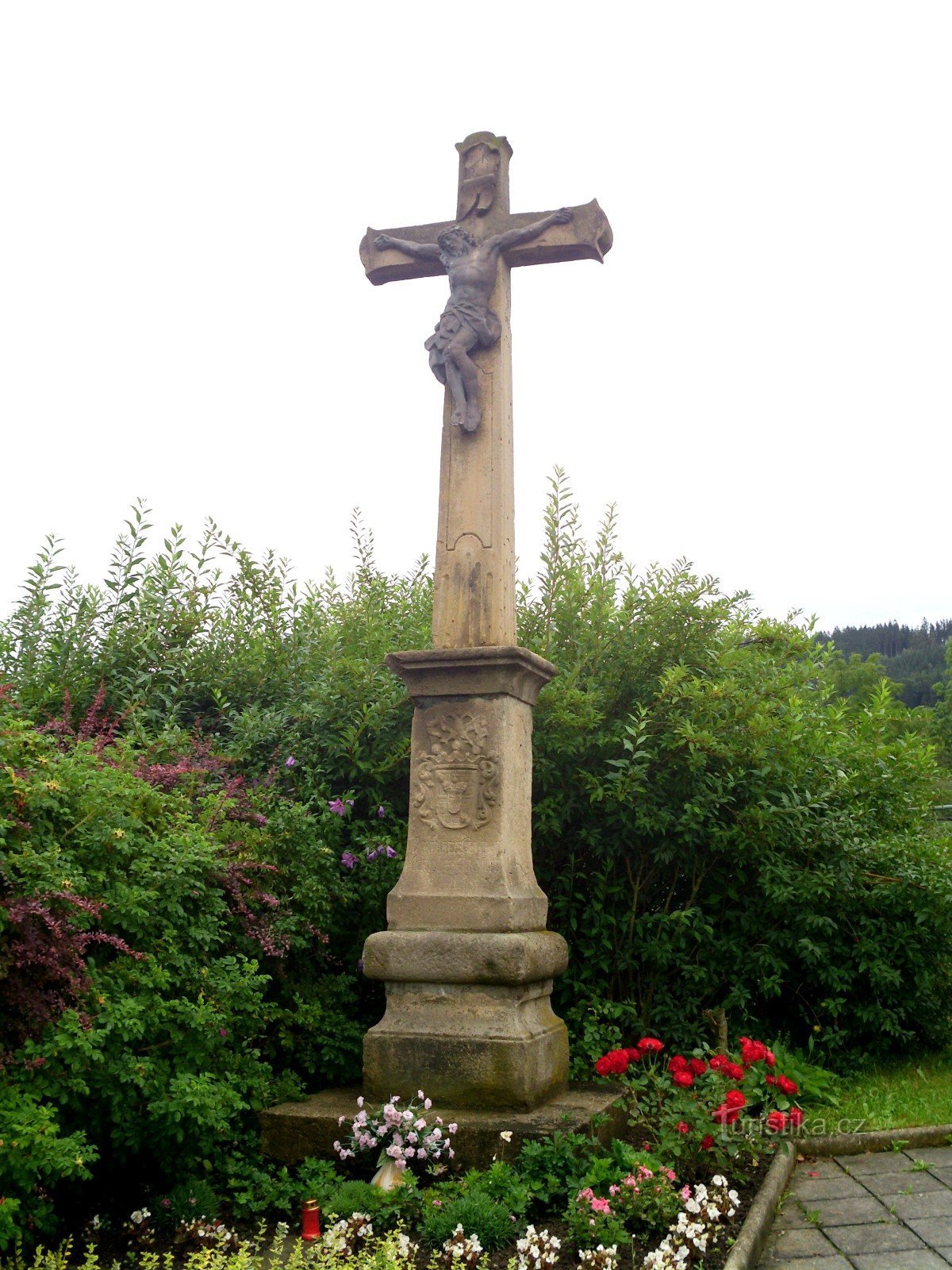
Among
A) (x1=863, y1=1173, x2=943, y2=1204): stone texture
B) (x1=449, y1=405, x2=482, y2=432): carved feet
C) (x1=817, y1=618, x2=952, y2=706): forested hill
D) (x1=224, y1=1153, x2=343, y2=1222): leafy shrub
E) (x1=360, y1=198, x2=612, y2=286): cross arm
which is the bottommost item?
(x1=863, y1=1173, x2=943, y2=1204): stone texture

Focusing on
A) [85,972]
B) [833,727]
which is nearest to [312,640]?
[833,727]

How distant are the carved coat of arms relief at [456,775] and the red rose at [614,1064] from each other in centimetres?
115

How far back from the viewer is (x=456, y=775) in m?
4.85

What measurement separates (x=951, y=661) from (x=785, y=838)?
25510 millimetres

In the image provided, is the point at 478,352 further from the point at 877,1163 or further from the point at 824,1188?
the point at 877,1163

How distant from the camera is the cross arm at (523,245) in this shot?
17.8ft

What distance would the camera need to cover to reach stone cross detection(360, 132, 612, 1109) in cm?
444

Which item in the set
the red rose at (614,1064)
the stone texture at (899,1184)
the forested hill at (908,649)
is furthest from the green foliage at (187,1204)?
the forested hill at (908,649)

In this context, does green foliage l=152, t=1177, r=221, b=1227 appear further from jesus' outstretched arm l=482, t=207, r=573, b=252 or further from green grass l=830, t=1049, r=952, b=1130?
jesus' outstretched arm l=482, t=207, r=573, b=252

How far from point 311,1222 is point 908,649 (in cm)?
5292

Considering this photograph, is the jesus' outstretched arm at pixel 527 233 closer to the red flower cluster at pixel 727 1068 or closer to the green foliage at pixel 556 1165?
the red flower cluster at pixel 727 1068

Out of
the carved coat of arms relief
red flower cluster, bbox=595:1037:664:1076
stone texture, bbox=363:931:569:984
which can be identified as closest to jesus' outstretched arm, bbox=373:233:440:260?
the carved coat of arms relief

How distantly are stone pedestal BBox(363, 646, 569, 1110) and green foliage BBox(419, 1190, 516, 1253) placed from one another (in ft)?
2.55

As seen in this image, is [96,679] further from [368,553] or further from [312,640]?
[368,553]
